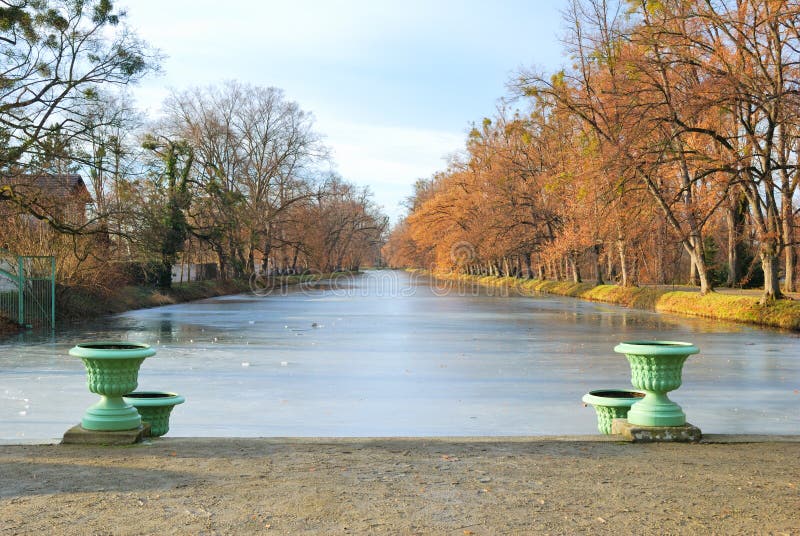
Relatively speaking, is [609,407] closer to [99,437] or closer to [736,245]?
[99,437]

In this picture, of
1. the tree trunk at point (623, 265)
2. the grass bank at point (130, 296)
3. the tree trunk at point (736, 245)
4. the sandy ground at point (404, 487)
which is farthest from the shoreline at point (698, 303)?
the grass bank at point (130, 296)

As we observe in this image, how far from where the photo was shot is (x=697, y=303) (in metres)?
31.5

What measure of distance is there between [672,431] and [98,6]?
1958 cm

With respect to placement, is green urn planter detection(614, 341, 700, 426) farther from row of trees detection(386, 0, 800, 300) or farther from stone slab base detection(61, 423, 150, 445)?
row of trees detection(386, 0, 800, 300)

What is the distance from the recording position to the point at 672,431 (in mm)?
7195

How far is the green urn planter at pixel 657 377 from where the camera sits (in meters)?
7.18

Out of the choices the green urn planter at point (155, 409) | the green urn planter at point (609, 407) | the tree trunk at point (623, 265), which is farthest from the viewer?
the tree trunk at point (623, 265)

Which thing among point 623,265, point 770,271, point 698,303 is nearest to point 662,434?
point 770,271

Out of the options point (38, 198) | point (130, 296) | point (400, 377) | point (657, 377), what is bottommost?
point (400, 377)

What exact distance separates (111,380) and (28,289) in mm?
19588

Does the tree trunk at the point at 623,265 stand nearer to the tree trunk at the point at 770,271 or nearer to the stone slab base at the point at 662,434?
the tree trunk at the point at 770,271

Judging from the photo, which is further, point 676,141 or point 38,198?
point 676,141

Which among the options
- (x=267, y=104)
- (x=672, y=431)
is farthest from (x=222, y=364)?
(x=267, y=104)

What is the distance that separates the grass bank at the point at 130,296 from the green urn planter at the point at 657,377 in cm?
2325
